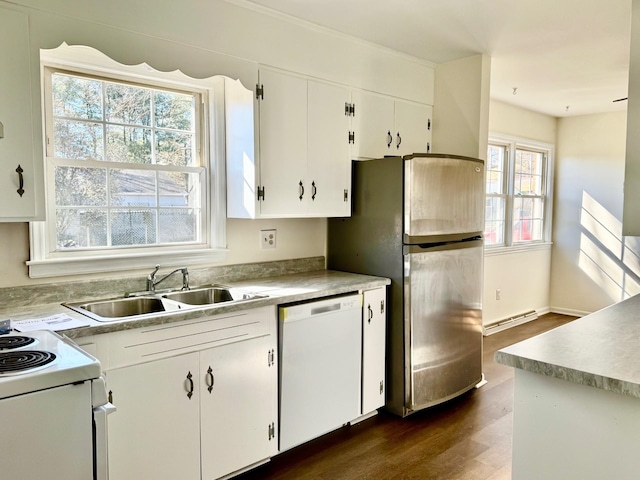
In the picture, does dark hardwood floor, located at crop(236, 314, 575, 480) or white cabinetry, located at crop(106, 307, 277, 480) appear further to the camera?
dark hardwood floor, located at crop(236, 314, 575, 480)

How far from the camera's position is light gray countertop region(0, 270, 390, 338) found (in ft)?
6.02

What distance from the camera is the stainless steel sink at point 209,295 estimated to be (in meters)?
2.43

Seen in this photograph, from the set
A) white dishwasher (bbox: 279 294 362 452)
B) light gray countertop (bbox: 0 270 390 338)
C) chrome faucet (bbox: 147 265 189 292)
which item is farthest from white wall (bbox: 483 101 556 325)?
chrome faucet (bbox: 147 265 189 292)

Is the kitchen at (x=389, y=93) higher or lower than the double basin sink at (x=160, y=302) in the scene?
higher

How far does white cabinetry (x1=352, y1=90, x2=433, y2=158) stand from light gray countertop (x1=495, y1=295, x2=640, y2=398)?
1.82 m

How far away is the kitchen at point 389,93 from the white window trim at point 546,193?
0.07 metres

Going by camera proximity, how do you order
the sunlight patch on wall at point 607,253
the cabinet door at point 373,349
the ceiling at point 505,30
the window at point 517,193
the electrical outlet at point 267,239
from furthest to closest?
the sunlight patch on wall at point 607,253, the window at point 517,193, the electrical outlet at point 267,239, the cabinet door at point 373,349, the ceiling at point 505,30

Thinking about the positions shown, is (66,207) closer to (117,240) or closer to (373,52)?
(117,240)

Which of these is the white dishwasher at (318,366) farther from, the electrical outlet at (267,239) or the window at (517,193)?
the window at (517,193)

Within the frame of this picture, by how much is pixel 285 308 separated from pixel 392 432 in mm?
1078

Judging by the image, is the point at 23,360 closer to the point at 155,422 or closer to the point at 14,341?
the point at 14,341

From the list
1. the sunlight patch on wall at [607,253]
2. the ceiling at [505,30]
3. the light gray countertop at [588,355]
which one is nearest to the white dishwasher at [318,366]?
the light gray countertop at [588,355]

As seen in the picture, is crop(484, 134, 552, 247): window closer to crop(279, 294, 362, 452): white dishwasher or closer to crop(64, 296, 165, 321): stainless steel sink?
crop(279, 294, 362, 452): white dishwasher

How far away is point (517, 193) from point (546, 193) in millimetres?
709
